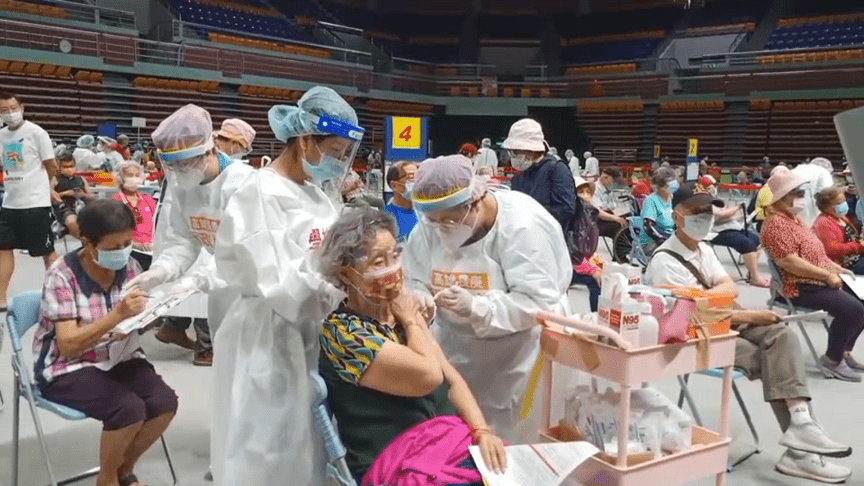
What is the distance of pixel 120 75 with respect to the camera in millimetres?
14742

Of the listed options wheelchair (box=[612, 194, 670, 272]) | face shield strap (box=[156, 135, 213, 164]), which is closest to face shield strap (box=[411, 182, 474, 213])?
face shield strap (box=[156, 135, 213, 164])

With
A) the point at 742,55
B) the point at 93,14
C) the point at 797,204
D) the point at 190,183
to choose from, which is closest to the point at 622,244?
the point at 797,204

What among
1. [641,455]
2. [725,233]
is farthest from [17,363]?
[725,233]

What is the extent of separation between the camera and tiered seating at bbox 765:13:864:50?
1850 centimetres

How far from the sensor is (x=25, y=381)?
2.39m

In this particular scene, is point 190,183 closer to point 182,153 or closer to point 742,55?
point 182,153

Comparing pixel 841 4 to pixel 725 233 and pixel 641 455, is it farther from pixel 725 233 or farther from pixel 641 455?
pixel 641 455

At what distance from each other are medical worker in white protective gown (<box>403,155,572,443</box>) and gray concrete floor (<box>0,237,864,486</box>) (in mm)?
691

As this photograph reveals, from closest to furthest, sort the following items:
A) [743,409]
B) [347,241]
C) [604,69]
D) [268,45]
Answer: [347,241] < [743,409] < [268,45] < [604,69]

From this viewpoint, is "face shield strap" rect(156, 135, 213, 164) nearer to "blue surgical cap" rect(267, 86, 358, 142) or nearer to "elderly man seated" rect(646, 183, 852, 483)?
"blue surgical cap" rect(267, 86, 358, 142)

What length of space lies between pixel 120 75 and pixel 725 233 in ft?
38.8

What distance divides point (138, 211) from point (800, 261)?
355cm

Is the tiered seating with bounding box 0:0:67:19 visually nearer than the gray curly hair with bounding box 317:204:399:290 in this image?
No

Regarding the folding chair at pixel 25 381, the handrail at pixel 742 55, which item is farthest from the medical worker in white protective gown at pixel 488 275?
the handrail at pixel 742 55
